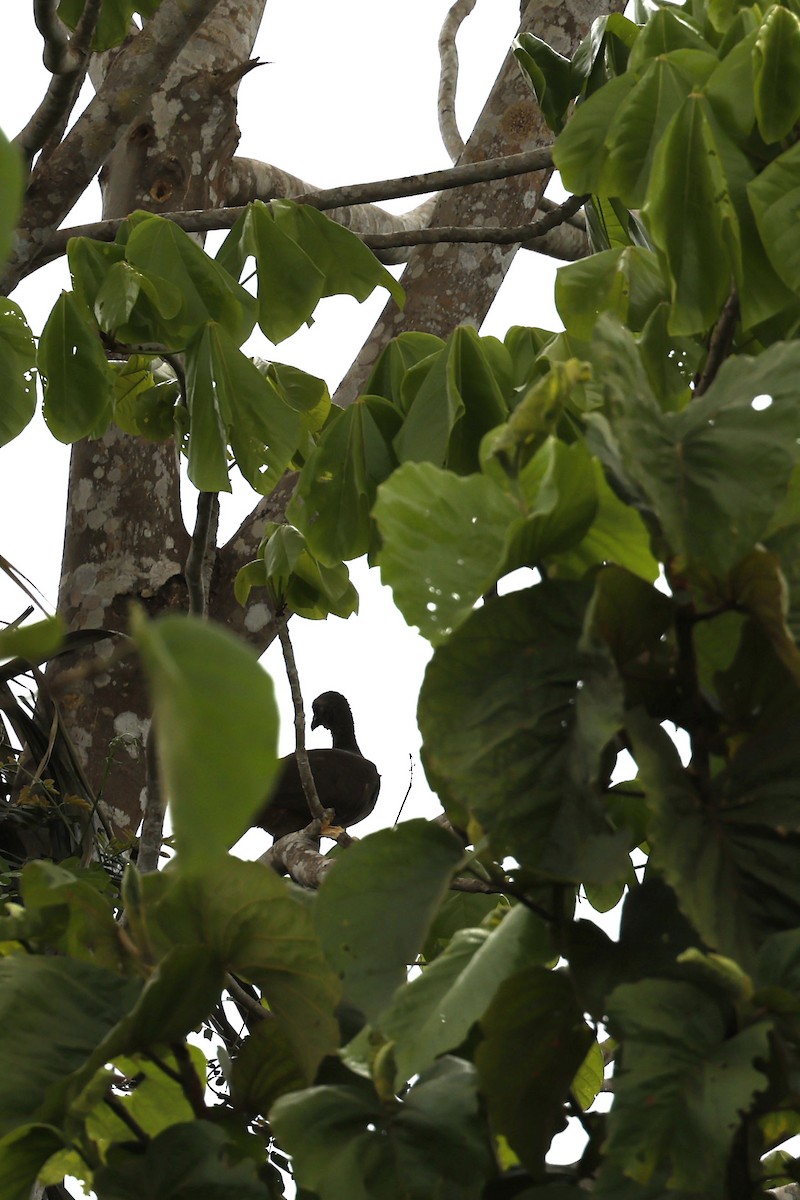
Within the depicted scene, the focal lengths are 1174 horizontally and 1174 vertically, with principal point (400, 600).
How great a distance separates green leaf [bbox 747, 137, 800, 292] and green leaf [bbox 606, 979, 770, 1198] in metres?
0.32

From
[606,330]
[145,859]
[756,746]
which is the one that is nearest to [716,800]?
[756,746]

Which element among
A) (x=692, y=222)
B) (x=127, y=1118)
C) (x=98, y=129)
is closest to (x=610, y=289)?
(x=692, y=222)

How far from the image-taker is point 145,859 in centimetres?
96

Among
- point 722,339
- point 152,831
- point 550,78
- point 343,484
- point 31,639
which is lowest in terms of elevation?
point 31,639

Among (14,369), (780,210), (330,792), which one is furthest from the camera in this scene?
(330,792)

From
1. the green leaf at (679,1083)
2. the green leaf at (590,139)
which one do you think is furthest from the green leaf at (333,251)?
the green leaf at (679,1083)

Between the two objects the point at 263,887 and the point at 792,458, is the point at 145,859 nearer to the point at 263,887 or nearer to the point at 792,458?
the point at 263,887

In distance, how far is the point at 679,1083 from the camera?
33 centimetres

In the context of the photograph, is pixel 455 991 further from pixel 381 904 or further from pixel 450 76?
pixel 450 76

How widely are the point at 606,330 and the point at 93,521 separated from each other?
178 cm

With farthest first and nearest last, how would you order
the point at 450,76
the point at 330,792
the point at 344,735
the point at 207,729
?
1. the point at 450,76
2. the point at 344,735
3. the point at 330,792
4. the point at 207,729

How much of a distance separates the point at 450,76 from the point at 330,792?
1925mm

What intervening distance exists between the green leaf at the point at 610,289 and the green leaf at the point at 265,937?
0.36m

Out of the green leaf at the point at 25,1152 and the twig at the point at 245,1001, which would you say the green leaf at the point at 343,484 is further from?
the green leaf at the point at 25,1152
